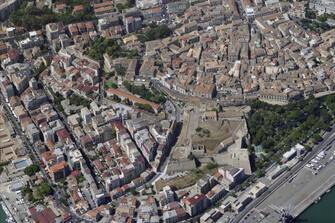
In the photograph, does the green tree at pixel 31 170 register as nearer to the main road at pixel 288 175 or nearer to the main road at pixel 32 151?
the main road at pixel 32 151

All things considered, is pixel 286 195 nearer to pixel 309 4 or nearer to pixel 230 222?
pixel 230 222

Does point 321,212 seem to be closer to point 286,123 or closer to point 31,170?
point 286,123

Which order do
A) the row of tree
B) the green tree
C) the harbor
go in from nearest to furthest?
the harbor → the green tree → the row of tree

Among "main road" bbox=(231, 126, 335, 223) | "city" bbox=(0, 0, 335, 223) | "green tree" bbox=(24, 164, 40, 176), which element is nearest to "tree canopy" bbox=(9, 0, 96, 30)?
"city" bbox=(0, 0, 335, 223)

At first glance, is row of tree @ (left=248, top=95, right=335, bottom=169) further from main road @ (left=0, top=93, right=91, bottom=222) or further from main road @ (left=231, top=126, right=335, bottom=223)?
main road @ (left=0, top=93, right=91, bottom=222)

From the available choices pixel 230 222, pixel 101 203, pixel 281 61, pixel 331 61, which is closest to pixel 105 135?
pixel 101 203

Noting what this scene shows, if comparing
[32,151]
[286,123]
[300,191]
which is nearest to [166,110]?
[286,123]
